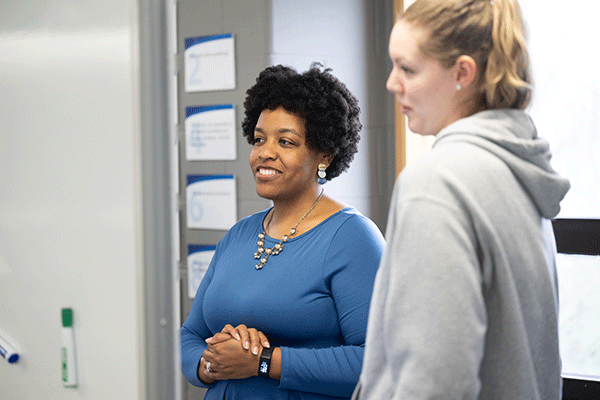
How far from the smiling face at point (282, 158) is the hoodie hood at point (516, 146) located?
0.69 m

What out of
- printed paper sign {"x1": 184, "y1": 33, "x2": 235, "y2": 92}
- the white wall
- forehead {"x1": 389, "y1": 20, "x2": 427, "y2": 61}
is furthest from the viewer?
printed paper sign {"x1": 184, "y1": 33, "x2": 235, "y2": 92}

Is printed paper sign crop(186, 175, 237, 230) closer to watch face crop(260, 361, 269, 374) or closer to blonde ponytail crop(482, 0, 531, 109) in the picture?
watch face crop(260, 361, 269, 374)

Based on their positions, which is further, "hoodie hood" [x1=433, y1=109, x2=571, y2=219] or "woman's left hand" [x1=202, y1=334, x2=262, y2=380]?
"woman's left hand" [x1=202, y1=334, x2=262, y2=380]

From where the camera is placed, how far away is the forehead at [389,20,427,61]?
0.77m

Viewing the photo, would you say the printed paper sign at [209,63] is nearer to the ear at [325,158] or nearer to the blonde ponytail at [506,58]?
the ear at [325,158]

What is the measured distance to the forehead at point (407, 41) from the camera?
2.51ft

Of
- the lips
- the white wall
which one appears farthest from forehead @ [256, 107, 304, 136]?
the white wall

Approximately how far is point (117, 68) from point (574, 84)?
1.71m

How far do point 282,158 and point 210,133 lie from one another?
1.03 metres

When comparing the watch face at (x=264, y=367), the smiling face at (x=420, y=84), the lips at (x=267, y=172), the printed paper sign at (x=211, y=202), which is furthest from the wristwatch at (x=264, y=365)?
the printed paper sign at (x=211, y=202)

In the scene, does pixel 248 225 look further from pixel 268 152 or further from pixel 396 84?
pixel 396 84

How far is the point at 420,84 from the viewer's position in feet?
2.56

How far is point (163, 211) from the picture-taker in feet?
2.81

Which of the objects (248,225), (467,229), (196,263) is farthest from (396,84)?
(196,263)
